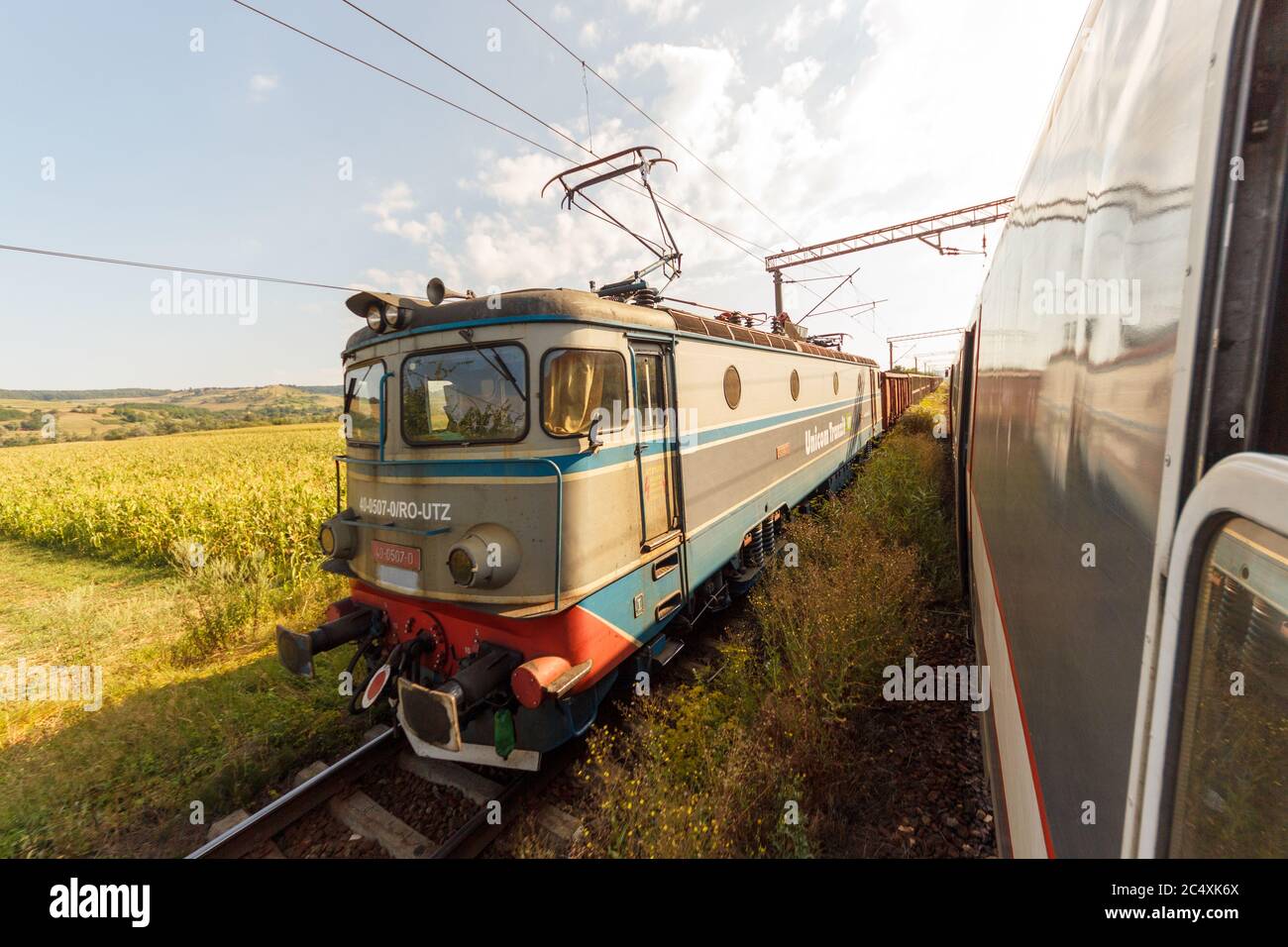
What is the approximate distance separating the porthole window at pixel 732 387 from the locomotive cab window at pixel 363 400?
3476mm

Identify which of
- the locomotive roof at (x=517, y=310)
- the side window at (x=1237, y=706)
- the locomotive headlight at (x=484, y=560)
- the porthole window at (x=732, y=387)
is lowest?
the locomotive headlight at (x=484, y=560)

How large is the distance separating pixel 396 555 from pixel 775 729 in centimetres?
315

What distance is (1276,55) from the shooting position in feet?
2.33

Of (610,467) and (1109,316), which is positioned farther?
(610,467)

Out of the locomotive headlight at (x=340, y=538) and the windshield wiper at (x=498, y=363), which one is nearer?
the windshield wiper at (x=498, y=363)

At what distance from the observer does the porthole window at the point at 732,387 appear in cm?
587

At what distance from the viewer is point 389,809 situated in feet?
12.6

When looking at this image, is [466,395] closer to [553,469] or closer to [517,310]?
[517,310]

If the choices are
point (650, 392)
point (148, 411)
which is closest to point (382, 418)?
point (650, 392)

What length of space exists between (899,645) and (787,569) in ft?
5.18

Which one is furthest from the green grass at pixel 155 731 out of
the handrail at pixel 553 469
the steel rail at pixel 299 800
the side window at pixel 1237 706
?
the side window at pixel 1237 706

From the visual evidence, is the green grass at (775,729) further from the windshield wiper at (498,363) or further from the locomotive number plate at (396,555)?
the windshield wiper at (498,363)

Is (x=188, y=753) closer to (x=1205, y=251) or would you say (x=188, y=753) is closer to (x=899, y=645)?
(x=899, y=645)
